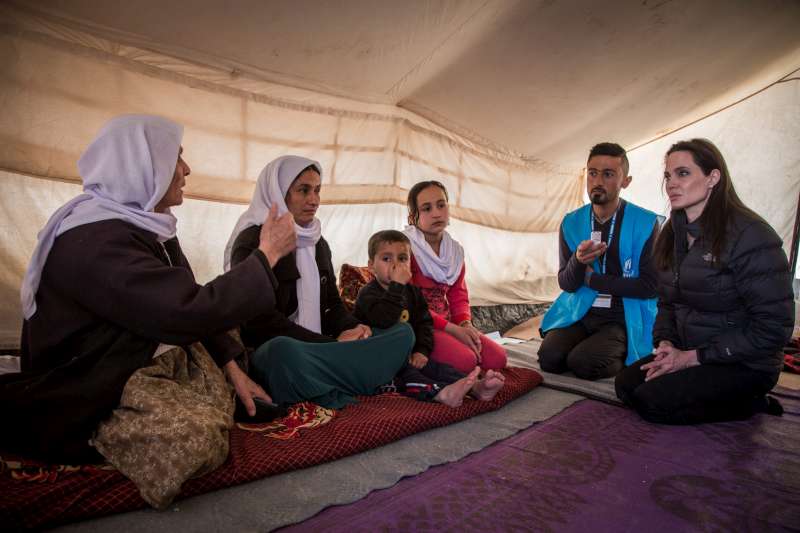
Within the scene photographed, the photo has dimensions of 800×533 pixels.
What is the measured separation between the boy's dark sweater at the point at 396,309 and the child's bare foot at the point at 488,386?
0.35 m

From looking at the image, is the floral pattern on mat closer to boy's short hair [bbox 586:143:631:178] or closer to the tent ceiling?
the tent ceiling

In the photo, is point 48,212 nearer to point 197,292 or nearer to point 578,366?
point 197,292

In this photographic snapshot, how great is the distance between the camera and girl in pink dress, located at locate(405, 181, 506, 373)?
7.79 ft

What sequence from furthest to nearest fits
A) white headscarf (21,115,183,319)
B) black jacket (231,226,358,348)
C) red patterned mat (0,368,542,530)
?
black jacket (231,226,358,348) → white headscarf (21,115,183,319) → red patterned mat (0,368,542,530)

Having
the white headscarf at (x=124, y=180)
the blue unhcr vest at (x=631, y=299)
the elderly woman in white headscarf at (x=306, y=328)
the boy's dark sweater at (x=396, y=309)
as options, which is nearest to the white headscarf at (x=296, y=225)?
the elderly woman in white headscarf at (x=306, y=328)

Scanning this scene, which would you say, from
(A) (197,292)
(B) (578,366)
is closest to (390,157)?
(B) (578,366)

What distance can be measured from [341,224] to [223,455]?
88.2 inches

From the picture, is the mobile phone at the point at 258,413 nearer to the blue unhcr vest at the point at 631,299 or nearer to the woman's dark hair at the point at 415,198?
the woman's dark hair at the point at 415,198

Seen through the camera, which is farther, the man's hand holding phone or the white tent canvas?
the man's hand holding phone

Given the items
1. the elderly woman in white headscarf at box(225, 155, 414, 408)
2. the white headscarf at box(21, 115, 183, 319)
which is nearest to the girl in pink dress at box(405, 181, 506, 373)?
the elderly woman in white headscarf at box(225, 155, 414, 408)

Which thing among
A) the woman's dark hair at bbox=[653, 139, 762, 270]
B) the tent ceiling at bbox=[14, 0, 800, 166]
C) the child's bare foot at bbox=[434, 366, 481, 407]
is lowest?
the child's bare foot at bbox=[434, 366, 481, 407]

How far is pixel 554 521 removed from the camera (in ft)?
3.81

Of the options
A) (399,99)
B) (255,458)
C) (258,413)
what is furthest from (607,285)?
(255,458)

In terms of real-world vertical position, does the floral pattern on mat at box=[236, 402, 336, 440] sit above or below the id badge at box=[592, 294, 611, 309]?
below
